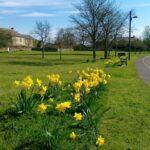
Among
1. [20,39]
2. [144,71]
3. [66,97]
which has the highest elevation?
[66,97]

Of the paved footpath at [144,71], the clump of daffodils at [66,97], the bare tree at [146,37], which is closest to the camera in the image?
the clump of daffodils at [66,97]

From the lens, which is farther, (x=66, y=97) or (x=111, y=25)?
(x=111, y=25)

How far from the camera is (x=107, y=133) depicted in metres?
7.89

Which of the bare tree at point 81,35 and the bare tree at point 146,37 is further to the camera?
the bare tree at point 146,37

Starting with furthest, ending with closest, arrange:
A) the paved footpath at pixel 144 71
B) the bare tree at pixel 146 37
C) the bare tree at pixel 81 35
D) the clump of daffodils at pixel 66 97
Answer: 1. the bare tree at pixel 146 37
2. the bare tree at pixel 81 35
3. the paved footpath at pixel 144 71
4. the clump of daffodils at pixel 66 97

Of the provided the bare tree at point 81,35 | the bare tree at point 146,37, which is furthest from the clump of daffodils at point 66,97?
the bare tree at point 146,37

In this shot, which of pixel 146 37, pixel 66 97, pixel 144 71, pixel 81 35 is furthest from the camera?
pixel 146 37

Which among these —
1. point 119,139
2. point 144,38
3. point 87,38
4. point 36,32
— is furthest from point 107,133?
point 144,38

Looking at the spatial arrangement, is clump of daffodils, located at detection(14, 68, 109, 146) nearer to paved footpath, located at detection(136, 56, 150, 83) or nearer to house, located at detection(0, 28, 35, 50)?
paved footpath, located at detection(136, 56, 150, 83)

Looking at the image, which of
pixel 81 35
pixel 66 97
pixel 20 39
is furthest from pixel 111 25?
pixel 20 39

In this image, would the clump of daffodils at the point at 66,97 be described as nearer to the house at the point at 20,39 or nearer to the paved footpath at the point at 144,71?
the paved footpath at the point at 144,71

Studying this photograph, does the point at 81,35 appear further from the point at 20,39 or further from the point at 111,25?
the point at 20,39

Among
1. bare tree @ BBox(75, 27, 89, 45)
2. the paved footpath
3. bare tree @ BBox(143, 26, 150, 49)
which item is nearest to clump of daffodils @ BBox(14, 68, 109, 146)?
the paved footpath

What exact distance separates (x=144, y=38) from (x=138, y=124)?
134m
